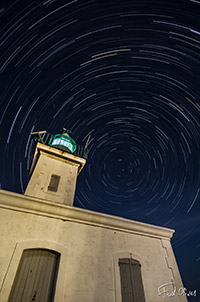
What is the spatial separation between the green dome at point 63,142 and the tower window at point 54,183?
319cm

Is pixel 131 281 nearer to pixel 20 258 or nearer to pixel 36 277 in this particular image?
pixel 36 277

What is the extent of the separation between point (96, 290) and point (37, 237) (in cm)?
258

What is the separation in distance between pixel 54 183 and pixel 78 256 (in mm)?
4246

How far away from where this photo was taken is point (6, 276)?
4078 mm

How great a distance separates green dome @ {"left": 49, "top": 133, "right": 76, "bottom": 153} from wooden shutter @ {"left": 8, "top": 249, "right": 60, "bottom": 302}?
7.63m

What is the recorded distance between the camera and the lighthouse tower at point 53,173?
25.8ft

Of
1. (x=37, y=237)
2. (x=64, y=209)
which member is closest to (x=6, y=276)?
(x=37, y=237)

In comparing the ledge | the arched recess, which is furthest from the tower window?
the arched recess

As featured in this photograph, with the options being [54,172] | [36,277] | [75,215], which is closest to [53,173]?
[54,172]

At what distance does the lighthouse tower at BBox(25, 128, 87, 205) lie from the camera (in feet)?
25.8

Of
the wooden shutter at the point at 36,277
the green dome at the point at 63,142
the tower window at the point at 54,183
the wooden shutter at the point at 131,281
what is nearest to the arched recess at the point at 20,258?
the wooden shutter at the point at 36,277

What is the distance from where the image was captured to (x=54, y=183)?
848 cm

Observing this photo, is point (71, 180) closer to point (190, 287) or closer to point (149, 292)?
point (149, 292)

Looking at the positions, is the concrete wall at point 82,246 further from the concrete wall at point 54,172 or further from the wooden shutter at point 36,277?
the concrete wall at point 54,172
